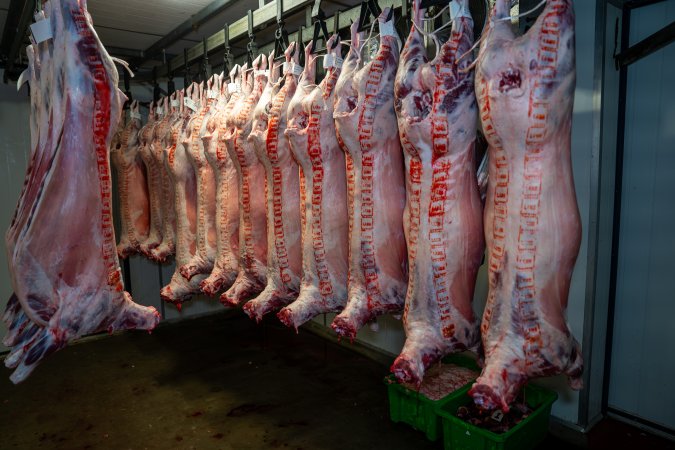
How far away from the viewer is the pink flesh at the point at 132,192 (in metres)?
4.09

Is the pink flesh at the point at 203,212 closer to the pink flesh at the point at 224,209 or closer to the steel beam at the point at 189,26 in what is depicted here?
the pink flesh at the point at 224,209

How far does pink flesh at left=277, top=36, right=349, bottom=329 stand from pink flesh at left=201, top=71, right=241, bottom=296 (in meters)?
0.74

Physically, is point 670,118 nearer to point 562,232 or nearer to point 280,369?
point 562,232

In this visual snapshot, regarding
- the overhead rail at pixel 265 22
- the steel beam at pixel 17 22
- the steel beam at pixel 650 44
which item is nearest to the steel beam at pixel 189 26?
the overhead rail at pixel 265 22

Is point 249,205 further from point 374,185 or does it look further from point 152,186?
point 152,186

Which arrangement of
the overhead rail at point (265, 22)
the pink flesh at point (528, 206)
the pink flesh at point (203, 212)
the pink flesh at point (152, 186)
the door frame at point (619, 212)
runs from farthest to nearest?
the pink flesh at point (152, 186)
the pink flesh at point (203, 212)
the door frame at point (619, 212)
the overhead rail at point (265, 22)
the pink flesh at point (528, 206)

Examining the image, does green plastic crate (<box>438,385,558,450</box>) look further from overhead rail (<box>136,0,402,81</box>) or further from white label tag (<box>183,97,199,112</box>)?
white label tag (<box>183,97,199,112</box>)

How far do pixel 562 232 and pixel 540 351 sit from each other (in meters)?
0.41

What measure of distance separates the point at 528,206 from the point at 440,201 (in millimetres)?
330

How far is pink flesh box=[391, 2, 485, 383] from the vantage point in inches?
70.7

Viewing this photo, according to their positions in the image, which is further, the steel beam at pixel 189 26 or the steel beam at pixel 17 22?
the steel beam at pixel 189 26

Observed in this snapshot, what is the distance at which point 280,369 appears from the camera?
4.62 meters

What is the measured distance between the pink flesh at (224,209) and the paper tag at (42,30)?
1.13 meters

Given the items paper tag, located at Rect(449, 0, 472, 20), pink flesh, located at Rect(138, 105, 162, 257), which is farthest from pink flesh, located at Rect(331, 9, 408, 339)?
pink flesh, located at Rect(138, 105, 162, 257)
